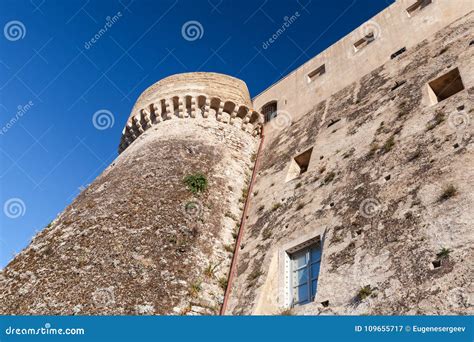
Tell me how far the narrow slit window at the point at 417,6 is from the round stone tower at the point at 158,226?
17.6 feet

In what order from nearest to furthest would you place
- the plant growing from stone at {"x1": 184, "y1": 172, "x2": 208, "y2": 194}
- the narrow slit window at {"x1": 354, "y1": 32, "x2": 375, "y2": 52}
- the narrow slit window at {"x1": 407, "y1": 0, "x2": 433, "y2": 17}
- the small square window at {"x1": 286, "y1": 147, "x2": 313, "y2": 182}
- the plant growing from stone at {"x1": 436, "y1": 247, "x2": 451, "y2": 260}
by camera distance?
the plant growing from stone at {"x1": 436, "y1": 247, "x2": 451, "y2": 260} < the plant growing from stone at {"x1": 184, "y1": 172, "x2": 208, "y2": 194} < the small square window at {"x1": 286, "y1": 147, "x2": 313, "y2": 182} < the narrow slit window at {"x1": 407, "y1": 0, "x2": 433, "y2": 17} < the narrow slit window at {"x1": 354, "y1": 32, "x2": 375, "y2": 52}

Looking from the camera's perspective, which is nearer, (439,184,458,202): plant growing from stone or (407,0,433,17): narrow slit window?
(439,184,458,202): plant growing from stone

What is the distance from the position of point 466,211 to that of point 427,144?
2.08 meters

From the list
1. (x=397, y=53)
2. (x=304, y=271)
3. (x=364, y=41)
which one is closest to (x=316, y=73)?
(x=364, y=41)

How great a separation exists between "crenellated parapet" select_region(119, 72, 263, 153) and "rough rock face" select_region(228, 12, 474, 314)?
2.72 meters

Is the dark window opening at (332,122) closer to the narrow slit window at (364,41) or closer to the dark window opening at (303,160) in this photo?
the dark window opening at (303,160)

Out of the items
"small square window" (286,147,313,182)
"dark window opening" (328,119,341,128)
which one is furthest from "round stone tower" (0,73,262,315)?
"dark window opening" (328,119,341,128)

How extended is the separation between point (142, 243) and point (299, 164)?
4742 mm

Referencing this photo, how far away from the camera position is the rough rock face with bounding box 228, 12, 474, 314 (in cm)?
646

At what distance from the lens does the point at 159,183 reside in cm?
1155

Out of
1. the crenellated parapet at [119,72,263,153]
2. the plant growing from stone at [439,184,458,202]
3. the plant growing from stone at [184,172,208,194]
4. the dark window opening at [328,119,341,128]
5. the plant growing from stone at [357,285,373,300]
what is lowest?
the plant growing from stone at [439,184,458,202]

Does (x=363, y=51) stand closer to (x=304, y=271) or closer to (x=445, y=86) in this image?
(x=445, y=86)

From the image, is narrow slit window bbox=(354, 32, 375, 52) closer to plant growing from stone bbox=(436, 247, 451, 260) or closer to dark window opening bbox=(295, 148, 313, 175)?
dark window opening bbox=(295, 148, 313, 175)

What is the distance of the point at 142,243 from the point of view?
9.59 m
